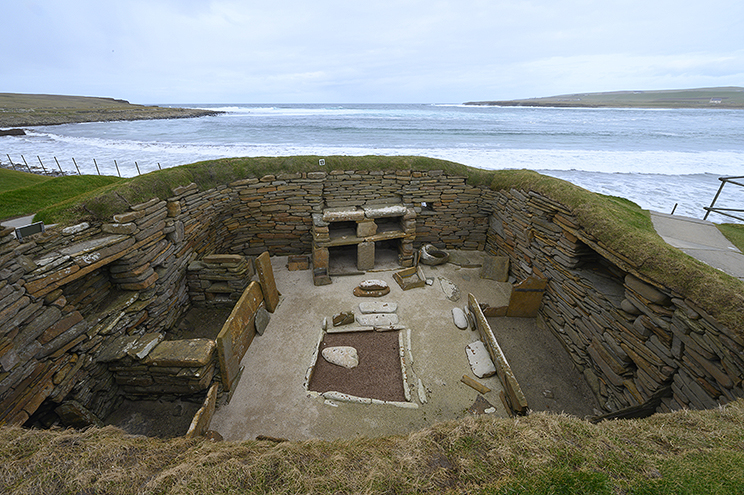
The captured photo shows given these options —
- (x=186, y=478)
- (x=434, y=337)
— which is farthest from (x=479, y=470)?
(x=434, y=337)

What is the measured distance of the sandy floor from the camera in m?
4.96

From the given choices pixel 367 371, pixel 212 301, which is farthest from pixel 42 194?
pixel 367 371

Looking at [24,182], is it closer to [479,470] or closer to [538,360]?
[479,470]

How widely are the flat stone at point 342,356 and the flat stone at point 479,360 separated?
7.81 feet

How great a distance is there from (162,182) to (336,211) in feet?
14.3

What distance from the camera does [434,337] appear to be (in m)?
6.74

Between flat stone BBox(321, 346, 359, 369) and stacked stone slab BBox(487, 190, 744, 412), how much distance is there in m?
4.74

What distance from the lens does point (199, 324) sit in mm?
7348

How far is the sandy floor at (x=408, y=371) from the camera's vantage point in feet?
16.3

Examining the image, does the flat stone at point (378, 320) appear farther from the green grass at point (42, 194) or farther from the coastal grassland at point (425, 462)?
the green grass at point (42, 194)

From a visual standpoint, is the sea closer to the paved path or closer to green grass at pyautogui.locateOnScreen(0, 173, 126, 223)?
the paved path

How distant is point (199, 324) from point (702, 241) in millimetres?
11511

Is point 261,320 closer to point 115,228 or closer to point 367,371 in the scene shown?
point 367,371

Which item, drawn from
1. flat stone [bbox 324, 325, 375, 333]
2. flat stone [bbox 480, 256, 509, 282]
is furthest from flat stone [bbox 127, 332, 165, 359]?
flat stone [bbox 480, 256, 509, 282]
